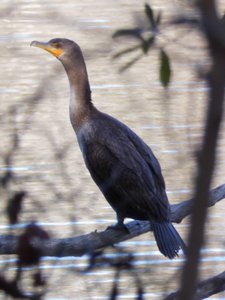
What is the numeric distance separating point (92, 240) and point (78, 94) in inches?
30.7

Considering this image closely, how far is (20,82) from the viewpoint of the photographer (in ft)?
16.6

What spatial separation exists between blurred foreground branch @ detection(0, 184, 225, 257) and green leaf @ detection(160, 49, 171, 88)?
38cm

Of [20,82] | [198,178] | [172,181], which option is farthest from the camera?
[20,82]

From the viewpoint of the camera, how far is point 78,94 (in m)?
2.86

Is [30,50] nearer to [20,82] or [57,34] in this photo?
[57,34]

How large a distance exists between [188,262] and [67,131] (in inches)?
143

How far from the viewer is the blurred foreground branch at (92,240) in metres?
1.82

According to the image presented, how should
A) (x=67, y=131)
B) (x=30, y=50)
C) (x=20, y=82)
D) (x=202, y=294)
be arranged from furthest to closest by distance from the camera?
(x=30, y=50)
(x=20, y=82)
(x=67, y=131)
(x=202, y=294)

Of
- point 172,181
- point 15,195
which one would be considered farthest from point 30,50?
point 15,195

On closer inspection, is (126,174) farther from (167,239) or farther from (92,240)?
(92,240)

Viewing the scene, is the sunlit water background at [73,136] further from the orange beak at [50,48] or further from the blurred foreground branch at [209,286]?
the blurred foreground branch at [209,286]

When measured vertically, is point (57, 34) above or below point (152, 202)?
below

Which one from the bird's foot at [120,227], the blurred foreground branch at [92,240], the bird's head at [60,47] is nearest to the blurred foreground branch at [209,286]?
the blurred foreground branch at [92,240]

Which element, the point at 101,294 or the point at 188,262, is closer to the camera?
the point at 188,262
